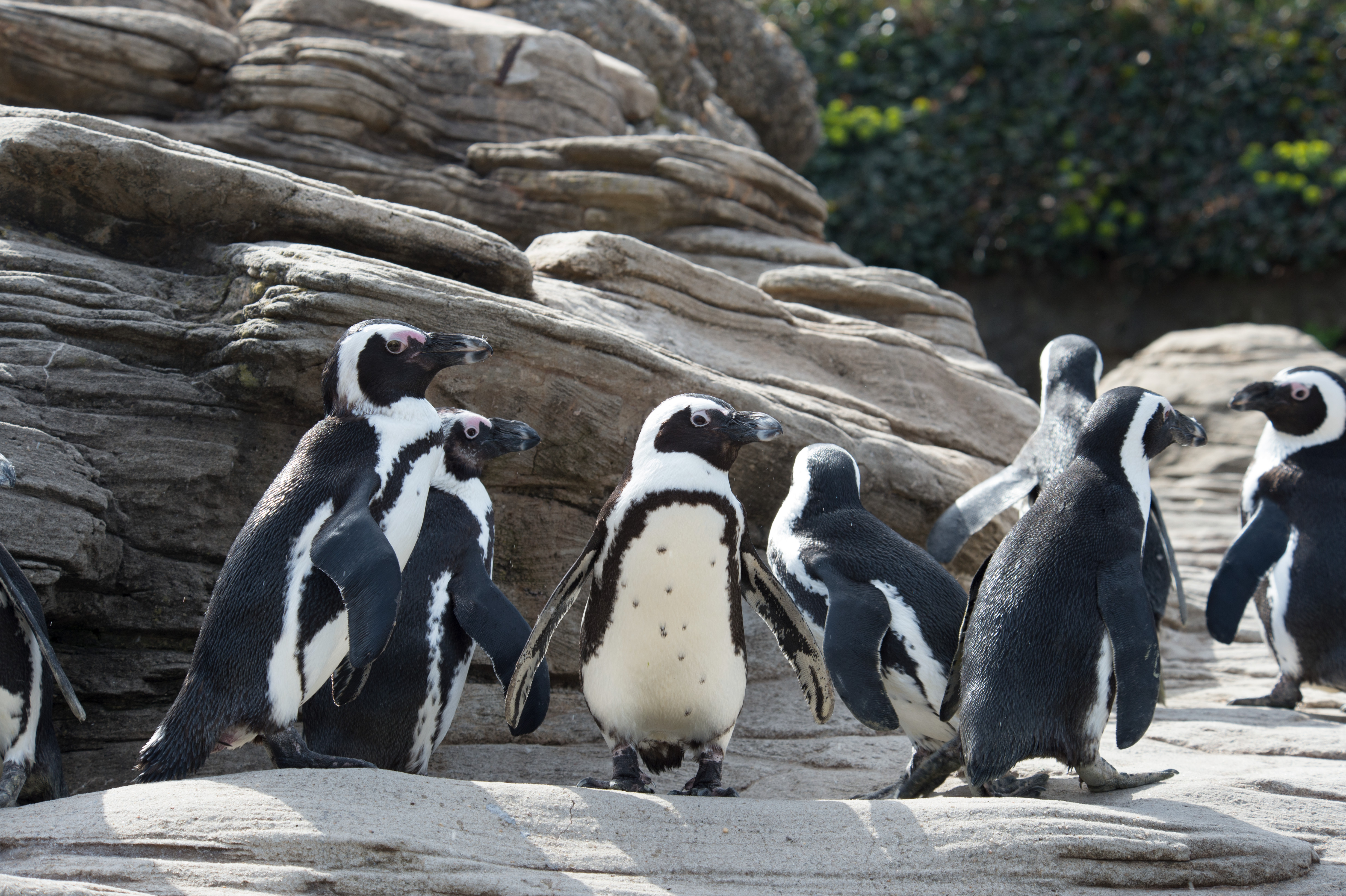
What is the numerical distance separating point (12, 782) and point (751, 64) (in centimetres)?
798

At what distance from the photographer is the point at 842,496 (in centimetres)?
365

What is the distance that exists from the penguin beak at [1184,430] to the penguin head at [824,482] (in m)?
0.95

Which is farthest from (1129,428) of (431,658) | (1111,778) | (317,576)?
(317,576)

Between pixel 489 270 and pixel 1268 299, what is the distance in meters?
10.1

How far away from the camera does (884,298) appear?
621 centimetres

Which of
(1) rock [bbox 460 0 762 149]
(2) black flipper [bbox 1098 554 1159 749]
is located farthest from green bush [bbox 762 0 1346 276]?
(2) black flipper [bbox 1098 554 1159 749]

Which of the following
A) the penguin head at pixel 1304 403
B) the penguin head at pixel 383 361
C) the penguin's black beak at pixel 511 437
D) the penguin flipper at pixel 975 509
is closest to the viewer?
the penguin head at pixel 383 361

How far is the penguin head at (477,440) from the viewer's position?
11.5 feet

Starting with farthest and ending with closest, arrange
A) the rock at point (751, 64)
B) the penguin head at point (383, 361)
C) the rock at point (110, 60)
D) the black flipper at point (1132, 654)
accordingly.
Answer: the rock at point (751, 64)
the rock at point (110, 60)
the penguin head at point (383, 361)
the black flipper at point (1132, 654)

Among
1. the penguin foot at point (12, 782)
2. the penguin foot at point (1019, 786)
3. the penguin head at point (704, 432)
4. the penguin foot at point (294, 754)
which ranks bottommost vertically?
the penguin foot at point (12, 782)

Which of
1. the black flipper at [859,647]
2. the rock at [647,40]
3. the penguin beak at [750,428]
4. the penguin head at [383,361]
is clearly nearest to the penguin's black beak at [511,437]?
the penguin head at [383,361]

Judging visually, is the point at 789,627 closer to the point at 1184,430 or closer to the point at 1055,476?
the point at 1184,430

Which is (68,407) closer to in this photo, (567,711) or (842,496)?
(567,711)

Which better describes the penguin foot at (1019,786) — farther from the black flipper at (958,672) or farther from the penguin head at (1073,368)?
the penguin head at (1073,368)
